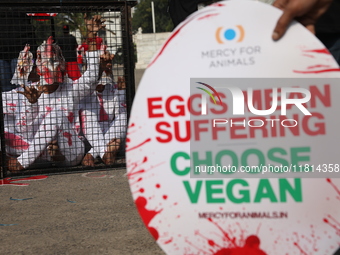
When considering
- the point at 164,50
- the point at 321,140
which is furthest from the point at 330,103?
the point at 164,50

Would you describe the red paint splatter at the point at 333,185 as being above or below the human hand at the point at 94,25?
below

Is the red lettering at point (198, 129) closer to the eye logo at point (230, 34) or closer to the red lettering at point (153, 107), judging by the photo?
the red lettering at point (153, 107)

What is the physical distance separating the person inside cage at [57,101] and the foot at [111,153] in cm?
26

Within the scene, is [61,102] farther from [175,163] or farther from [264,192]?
[264,192]

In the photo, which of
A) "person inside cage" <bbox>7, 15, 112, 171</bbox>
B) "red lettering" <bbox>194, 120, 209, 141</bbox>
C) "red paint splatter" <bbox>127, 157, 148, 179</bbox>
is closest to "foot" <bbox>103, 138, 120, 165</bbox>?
"person inside cage" <bbox>7, 15, 112, 171</bbox>

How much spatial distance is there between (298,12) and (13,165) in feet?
13.8

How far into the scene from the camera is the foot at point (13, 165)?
555 cm

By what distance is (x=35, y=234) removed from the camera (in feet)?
11.6

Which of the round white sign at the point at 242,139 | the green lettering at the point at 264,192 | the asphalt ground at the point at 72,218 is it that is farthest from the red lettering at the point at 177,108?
the asphalt ground at the point at 72,218

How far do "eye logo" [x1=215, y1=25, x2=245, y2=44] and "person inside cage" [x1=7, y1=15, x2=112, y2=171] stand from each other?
3.89 meters

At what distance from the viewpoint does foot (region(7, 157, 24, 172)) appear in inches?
218

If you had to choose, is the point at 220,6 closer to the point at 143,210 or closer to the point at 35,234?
the point at 143,210

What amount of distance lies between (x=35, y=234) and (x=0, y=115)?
2.22m

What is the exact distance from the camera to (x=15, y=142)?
5680 millimetres
